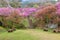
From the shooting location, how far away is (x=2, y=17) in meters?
9.33

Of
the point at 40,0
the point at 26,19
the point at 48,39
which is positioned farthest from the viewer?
the point at 40,0

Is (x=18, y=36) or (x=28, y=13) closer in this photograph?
(x=18, y=36)

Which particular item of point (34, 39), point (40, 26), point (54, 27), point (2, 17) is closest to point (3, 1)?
point (2, 17)

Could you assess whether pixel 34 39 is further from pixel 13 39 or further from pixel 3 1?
pixel 3 1

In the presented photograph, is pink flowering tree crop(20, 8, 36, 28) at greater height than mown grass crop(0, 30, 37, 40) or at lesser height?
greater

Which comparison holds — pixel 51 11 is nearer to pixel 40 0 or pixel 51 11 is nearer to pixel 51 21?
pixel 51 21

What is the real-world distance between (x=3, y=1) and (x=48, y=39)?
521 cm

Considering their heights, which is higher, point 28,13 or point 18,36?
point 28,13

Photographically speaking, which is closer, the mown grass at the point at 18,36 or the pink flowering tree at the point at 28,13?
the mown grass at the point at 18,36

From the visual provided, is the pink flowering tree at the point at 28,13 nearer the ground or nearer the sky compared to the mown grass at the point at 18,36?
nearer the sky

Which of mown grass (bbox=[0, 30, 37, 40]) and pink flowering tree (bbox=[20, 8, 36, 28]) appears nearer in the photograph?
mown grass (bbox=[0, 30, 37, 40])

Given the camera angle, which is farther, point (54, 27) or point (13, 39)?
point (54, 27)

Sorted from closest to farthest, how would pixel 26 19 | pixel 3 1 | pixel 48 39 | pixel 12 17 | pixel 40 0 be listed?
pixel 48 39 → pixel 12 17 → pixel 26 19 → pixel 3 1 → pixel 40 0

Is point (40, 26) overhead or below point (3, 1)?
below
